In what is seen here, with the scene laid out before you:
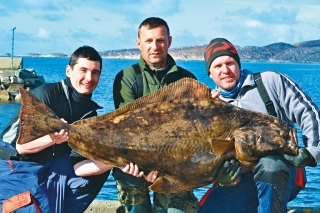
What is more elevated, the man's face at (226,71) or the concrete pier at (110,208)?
the man's face at (226,71)

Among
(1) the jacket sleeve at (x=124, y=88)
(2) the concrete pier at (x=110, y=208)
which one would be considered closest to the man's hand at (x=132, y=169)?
(1) the jacket sleeve at (x=124, y=88)

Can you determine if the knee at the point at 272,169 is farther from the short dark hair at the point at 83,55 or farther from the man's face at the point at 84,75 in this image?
the short dark hair at the point at 83,55

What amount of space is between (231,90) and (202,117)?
1.02 meters

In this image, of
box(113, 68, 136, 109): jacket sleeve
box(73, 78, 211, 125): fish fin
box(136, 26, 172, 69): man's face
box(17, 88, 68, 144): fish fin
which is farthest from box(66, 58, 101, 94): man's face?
box(17, 88, 68, 144): fish fin

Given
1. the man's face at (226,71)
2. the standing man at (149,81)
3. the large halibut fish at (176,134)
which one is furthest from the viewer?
the man's face at (226,71)

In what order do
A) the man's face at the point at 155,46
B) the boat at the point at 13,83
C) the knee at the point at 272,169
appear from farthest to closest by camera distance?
the boat at the point at 13,83, the man's face at the point at 155,46, the knee at the point at 272,169

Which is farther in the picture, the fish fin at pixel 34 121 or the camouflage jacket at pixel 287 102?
the camouflage jacket at pixel 287 102

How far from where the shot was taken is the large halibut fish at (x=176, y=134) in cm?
586

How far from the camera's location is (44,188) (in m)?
6.35

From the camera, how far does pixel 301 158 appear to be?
19.5 ft

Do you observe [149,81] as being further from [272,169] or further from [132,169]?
[272,169]

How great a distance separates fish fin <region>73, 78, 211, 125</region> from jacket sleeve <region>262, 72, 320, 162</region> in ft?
3.54

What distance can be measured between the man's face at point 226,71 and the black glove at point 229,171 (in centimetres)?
126

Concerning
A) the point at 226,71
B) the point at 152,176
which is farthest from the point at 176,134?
the point at 226,71
